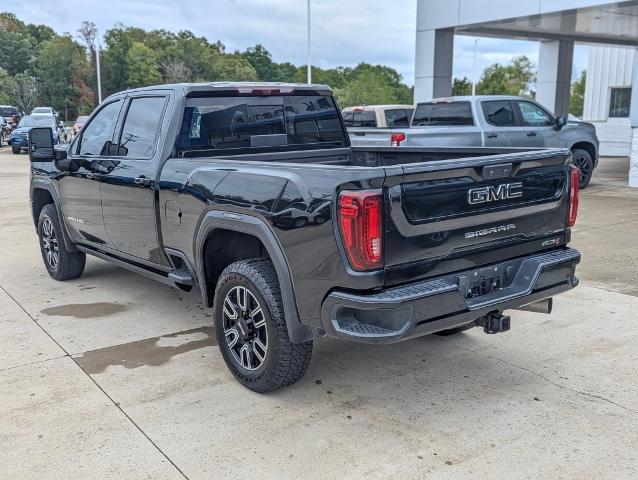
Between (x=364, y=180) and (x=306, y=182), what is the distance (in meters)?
0.38

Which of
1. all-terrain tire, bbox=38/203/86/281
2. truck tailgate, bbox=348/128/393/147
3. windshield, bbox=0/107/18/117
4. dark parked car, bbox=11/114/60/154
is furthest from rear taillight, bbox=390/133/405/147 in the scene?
windshield, bbox=0/107/18/117

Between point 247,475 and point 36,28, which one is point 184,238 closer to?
point 247,475

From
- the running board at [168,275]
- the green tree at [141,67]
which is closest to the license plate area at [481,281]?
the running board at [168,275]

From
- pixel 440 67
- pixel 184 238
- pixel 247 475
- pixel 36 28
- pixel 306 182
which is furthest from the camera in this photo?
pixel 36 28

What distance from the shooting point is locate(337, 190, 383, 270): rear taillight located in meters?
3.15

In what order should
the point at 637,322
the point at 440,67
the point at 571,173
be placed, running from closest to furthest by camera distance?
the point at 571,173 < the point at 637,322 < the point at 440,67

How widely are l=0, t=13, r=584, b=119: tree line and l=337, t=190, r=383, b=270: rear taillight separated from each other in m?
56.2

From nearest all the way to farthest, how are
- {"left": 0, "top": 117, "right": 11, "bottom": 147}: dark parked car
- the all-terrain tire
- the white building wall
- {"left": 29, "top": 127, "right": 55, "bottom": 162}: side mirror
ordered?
{"left": 29, "top": 127, "right": 55, "bottom": 162}: side mirror < the all-terrain tire < the white building wall < {"left": 0, "top": 117, "right": 11, "bottom": 147}: dark parked car

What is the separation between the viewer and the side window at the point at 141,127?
4879 millimetres

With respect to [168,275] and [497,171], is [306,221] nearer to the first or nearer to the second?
[497,171]

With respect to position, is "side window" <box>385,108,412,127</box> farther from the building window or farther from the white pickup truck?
the building window

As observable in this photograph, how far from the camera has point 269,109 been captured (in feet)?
16.6

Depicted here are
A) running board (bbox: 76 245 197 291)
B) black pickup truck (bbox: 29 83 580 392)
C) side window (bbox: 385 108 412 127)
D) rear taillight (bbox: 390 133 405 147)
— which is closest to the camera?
black pickup truck (bbox: 29 83 580 392)

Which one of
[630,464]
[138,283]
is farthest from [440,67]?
[630,464]
